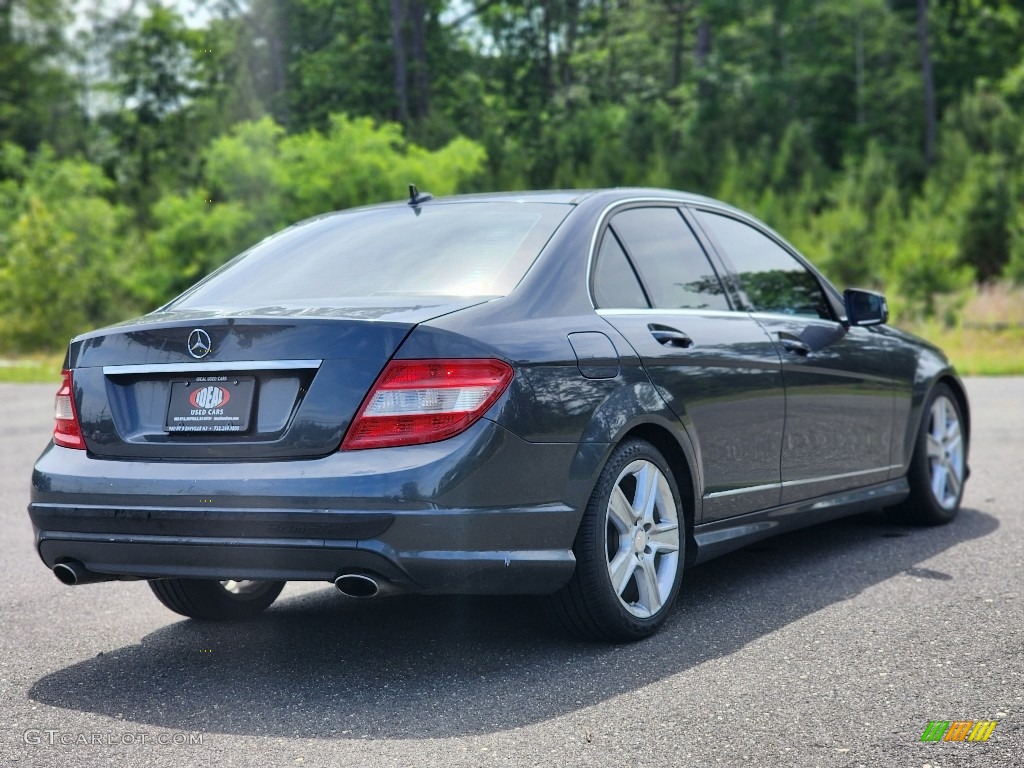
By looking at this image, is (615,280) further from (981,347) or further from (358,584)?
(981,347)

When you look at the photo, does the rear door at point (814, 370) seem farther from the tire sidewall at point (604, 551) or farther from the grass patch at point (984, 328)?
the grass patch at point (984, 328)

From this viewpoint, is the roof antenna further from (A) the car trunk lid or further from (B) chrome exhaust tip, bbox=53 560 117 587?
(B) chrome exhaust tip, bbox=53 560 117 587

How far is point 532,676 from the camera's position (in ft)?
13.5

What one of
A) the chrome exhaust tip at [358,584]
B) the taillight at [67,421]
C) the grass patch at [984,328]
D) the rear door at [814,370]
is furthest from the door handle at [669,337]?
the grass patch at [984,328]

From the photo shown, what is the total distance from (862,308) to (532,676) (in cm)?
287

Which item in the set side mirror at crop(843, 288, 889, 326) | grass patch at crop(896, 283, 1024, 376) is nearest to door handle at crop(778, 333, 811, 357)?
side mirror at crop(843, 288, 889, 326)

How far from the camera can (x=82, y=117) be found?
73.8 metres

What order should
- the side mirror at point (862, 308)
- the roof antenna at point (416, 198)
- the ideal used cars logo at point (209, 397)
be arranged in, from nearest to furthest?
1. the ideal used cars logo at point (209, 397)
2. the roof antenna at point (416, 198)
3. the side mirror at point (862, 308)

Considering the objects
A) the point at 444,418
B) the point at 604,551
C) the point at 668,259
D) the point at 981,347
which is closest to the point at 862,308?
the point at 668,259

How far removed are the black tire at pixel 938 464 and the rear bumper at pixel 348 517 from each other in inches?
123

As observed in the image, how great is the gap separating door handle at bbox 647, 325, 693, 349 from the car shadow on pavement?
40.2 inches

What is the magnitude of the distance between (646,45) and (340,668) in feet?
181

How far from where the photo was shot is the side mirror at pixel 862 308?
6.11 metres

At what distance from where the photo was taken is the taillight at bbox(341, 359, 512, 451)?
12.5 ft
